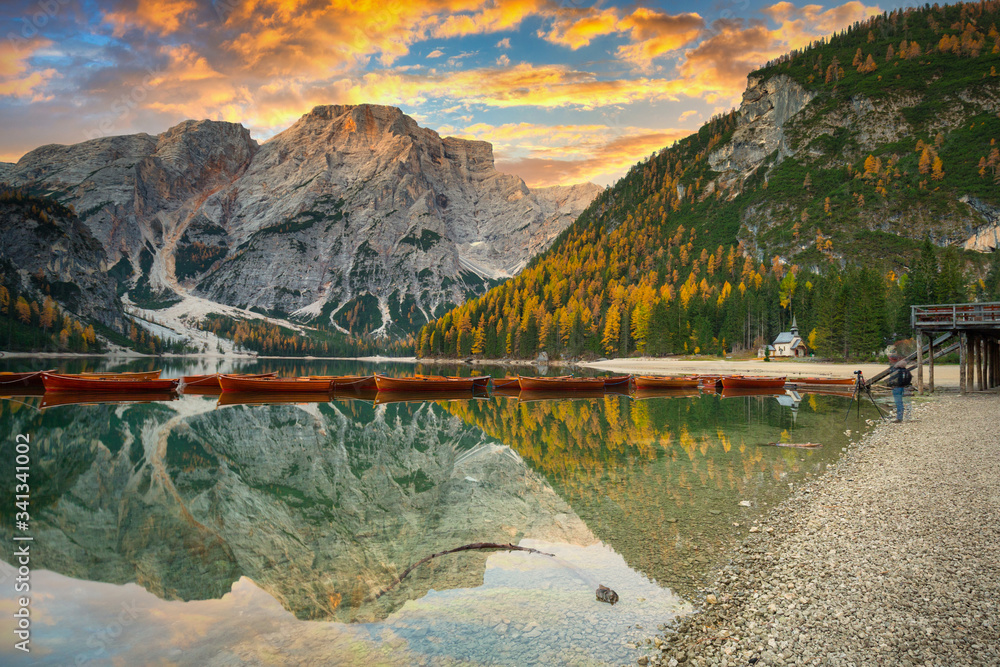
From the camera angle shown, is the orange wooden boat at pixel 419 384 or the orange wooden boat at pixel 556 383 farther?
the orange wooden boat at pixel 419 384

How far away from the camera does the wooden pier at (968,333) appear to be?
132 feet

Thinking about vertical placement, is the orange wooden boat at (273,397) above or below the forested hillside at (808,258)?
below

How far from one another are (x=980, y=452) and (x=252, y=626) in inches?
985

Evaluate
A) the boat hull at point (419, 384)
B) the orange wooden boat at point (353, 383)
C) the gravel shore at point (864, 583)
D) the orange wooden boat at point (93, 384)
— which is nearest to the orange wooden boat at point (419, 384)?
the boat hull at point (419, 384)

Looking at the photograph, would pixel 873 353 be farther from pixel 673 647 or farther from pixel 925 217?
pixel 925 217

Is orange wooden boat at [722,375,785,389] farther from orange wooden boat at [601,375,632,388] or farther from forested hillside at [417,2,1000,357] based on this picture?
forested hillside at [417,2,1000,357]

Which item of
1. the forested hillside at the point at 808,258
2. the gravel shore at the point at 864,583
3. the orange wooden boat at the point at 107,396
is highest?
the forested hillside at the point at 808,258

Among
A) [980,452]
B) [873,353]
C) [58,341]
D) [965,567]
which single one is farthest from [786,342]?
[58,341]

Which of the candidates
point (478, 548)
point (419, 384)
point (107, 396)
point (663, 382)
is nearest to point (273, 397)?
point (419, 384)

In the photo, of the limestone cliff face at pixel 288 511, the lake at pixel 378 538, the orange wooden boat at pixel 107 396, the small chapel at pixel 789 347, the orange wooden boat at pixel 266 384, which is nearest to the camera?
the lake at pixel 378 538

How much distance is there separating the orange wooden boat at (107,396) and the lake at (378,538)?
21147 mm

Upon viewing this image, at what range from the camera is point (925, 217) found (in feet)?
529

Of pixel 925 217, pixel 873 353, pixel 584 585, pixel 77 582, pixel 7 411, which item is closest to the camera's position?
pixel 584 585

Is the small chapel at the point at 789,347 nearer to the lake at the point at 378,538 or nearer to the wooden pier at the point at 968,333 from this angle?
the wooden pier at the point at 968,333
